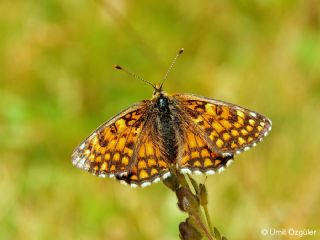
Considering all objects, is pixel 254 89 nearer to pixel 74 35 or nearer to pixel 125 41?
pixel 125 41

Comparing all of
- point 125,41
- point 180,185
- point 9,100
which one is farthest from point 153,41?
point 180,185

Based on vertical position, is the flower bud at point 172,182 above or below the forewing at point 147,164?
below

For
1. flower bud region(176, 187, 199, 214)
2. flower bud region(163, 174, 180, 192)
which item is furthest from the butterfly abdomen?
flower bud region(176, 187, 199, 214)

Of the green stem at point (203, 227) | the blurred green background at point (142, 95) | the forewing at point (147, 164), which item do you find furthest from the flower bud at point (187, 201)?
the blurred green background at point (142, 95)

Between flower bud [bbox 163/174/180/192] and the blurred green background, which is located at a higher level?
the blurred green background

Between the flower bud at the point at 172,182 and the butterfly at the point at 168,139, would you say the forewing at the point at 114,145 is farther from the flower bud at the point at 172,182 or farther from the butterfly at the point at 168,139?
the flower bud at the point at 172,182

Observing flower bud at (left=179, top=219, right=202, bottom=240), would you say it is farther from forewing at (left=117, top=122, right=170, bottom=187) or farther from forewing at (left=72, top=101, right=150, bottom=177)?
forewing at (left=72, top=101, right=150, bottom=177)


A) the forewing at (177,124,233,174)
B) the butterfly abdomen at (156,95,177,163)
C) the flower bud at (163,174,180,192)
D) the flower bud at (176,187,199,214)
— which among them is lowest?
the flower bud at (176,187,199,214)
